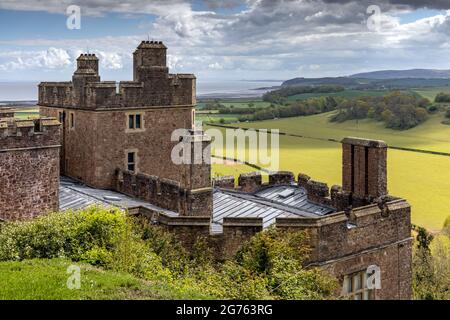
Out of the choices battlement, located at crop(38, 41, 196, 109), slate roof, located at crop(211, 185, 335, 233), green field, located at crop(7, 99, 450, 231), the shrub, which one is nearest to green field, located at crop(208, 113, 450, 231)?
green field, located at crop(7, 99, 450, 231)

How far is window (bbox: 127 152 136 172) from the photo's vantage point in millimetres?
32781

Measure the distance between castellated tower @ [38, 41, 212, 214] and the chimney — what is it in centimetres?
1181

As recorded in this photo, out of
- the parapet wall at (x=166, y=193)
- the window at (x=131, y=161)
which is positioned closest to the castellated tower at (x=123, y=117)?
the window at (x=131, y=161)

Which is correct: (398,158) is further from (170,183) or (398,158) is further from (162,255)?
(162,255)

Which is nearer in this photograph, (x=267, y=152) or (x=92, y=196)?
(x=92, y=196)

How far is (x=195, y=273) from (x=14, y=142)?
9.90 metres

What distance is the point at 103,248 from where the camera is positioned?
1903cm

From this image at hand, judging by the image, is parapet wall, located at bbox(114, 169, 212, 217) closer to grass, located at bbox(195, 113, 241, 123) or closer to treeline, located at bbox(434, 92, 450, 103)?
grass, located at bbox(195, 113, 241, 123)

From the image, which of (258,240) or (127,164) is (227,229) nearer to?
(258,240)

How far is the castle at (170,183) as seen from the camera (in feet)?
70.1

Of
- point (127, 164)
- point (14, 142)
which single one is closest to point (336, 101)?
point (127, 164)

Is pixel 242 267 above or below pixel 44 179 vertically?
below
